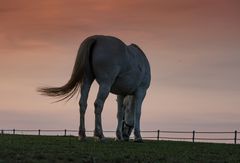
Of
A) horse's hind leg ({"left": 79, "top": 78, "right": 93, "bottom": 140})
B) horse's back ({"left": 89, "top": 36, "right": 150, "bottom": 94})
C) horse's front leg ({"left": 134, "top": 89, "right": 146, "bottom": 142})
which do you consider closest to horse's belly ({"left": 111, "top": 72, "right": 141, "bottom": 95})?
horse's back ({"left": 89, "top": 36, "right": 150, "bottom": 94})

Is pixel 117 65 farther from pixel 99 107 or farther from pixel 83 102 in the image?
pixel 83 102

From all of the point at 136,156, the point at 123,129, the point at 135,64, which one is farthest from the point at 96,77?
the point at 136,156

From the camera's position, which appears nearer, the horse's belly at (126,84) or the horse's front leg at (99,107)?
the horse's front leg at (99,107)

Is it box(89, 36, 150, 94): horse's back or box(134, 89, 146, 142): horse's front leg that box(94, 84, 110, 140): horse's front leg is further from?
box(134, 89, 146, 142): horse's front leg

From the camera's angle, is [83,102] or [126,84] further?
[126,84]

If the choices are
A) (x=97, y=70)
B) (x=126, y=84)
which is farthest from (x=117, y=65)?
(x=126, y=84)

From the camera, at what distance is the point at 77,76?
66.9ft

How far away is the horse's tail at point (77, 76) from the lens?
20.1 meters

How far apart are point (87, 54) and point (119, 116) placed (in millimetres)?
4120

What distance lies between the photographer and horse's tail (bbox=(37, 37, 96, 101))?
66.1 feet

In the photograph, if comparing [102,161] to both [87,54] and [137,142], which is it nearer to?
[87,54]

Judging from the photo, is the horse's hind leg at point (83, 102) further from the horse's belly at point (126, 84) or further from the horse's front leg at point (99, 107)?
the horse's belly at point (126, 84)

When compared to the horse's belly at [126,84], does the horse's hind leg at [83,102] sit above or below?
below

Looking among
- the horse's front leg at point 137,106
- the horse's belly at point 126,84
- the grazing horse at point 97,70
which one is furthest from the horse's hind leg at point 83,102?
the horse's front leg at point 137,106
